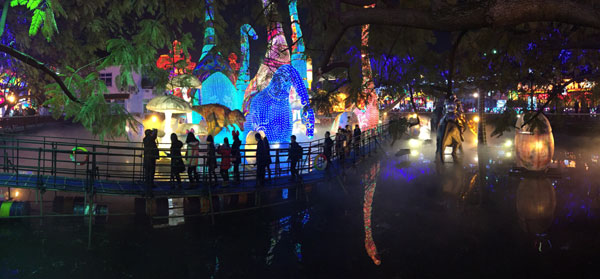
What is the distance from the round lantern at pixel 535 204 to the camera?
924 cm

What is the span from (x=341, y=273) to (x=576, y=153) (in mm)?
21679

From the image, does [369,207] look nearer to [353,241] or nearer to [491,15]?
[353,241]

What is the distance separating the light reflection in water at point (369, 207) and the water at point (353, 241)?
4 centimetres

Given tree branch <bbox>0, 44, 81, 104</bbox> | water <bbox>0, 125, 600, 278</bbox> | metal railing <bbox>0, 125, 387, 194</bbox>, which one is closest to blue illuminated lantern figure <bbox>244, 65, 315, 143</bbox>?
metal railing <bbox>0, 125, 387, 194</bbox>

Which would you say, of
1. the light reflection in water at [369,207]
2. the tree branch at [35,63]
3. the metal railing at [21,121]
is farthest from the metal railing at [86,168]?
the metal railing at [21,121]

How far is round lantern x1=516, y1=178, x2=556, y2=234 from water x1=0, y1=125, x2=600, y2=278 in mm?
53

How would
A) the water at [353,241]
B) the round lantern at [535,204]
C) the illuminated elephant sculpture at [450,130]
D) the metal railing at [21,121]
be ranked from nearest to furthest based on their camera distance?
the water at [353,241]
the round lantern at [535,204]
the illuminated elephant sculpture at [450,130]
the metal railing at [21,121]

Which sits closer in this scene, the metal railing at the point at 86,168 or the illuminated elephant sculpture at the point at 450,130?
the metal railing at the point at 86,168

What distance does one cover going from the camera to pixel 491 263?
7062 millimetres

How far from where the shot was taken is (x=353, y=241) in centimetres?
826

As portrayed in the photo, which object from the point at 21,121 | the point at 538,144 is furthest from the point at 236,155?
the point at 21,121

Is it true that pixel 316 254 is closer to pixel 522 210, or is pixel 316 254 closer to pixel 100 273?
pixel 100 273

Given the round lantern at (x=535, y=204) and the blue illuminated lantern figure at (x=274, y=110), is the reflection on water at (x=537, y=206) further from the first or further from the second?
the blue illuminated lantern figure at (x=274, y=110)

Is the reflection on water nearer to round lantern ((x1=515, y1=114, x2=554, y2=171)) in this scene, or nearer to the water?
the water
